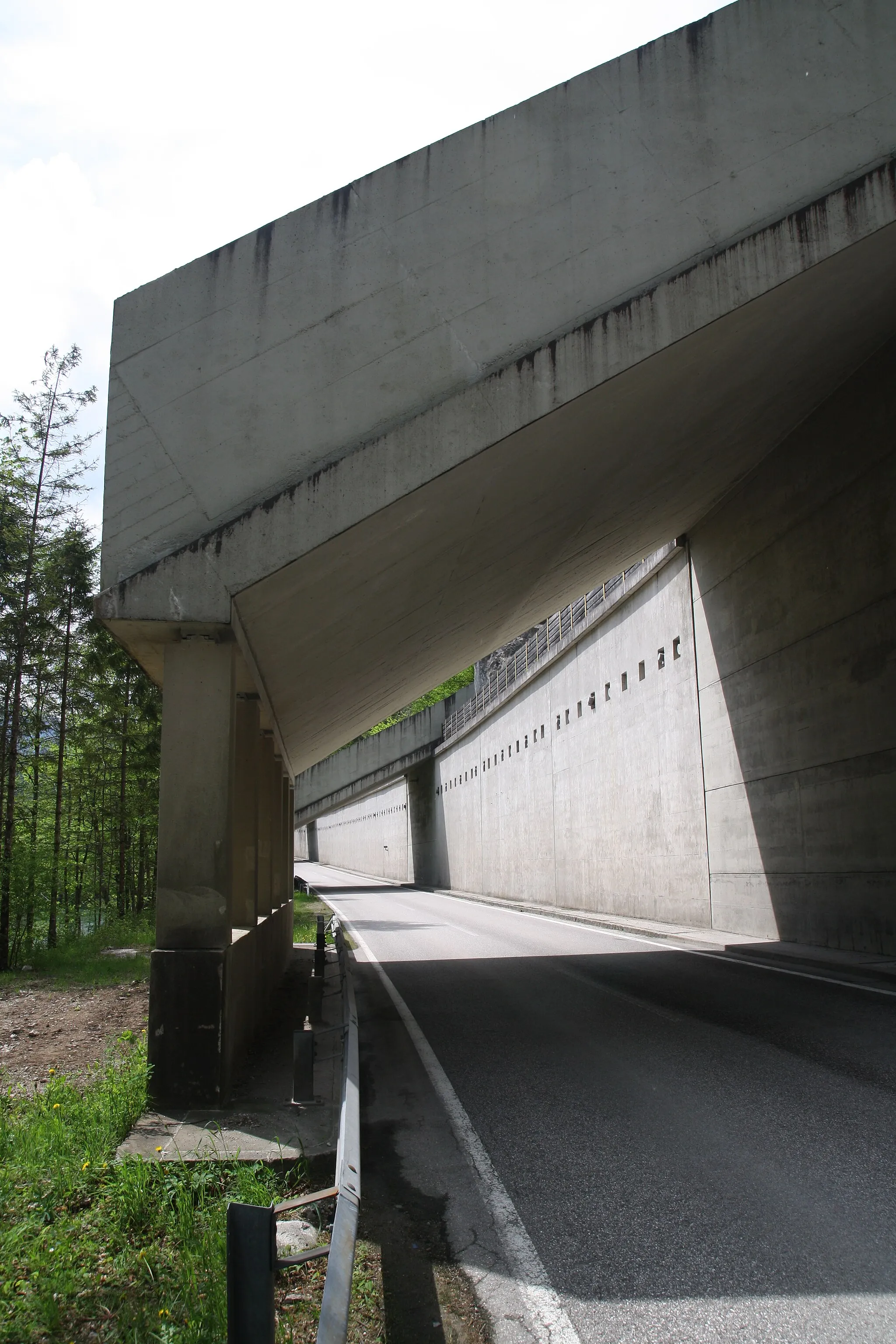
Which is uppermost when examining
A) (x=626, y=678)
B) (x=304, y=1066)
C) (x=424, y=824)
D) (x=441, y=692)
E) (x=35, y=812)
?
(x=441, y=692)

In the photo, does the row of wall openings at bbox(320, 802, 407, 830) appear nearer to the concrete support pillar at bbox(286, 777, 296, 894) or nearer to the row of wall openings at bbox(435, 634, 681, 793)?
the row of wall openings at bbox(435, 634, 681, 793)

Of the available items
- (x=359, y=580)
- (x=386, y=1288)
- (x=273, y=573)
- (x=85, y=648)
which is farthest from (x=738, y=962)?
(x=85, y=648)

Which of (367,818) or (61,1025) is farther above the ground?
(367,818)

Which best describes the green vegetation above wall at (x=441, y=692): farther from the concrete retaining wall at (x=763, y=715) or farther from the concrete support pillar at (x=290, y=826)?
the concrete support pillar at (x=290, y=826)

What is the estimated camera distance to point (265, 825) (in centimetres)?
1311

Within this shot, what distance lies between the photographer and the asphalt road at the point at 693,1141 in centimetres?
375

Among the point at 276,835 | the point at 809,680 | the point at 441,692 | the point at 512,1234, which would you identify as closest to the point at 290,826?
the point at 276,835

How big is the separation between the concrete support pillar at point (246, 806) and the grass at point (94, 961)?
170 cm

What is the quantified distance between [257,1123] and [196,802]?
2.24 metres

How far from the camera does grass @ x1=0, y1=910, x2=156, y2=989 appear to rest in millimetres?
14680

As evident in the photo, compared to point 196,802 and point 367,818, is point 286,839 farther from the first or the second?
point 367,818

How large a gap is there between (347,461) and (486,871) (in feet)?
117

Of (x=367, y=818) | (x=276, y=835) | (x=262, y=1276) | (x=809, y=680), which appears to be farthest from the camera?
(x=367, y=818)

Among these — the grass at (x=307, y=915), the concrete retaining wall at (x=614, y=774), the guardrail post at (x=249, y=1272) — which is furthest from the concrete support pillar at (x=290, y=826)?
the guardrail post at (x=249, y=1272)
